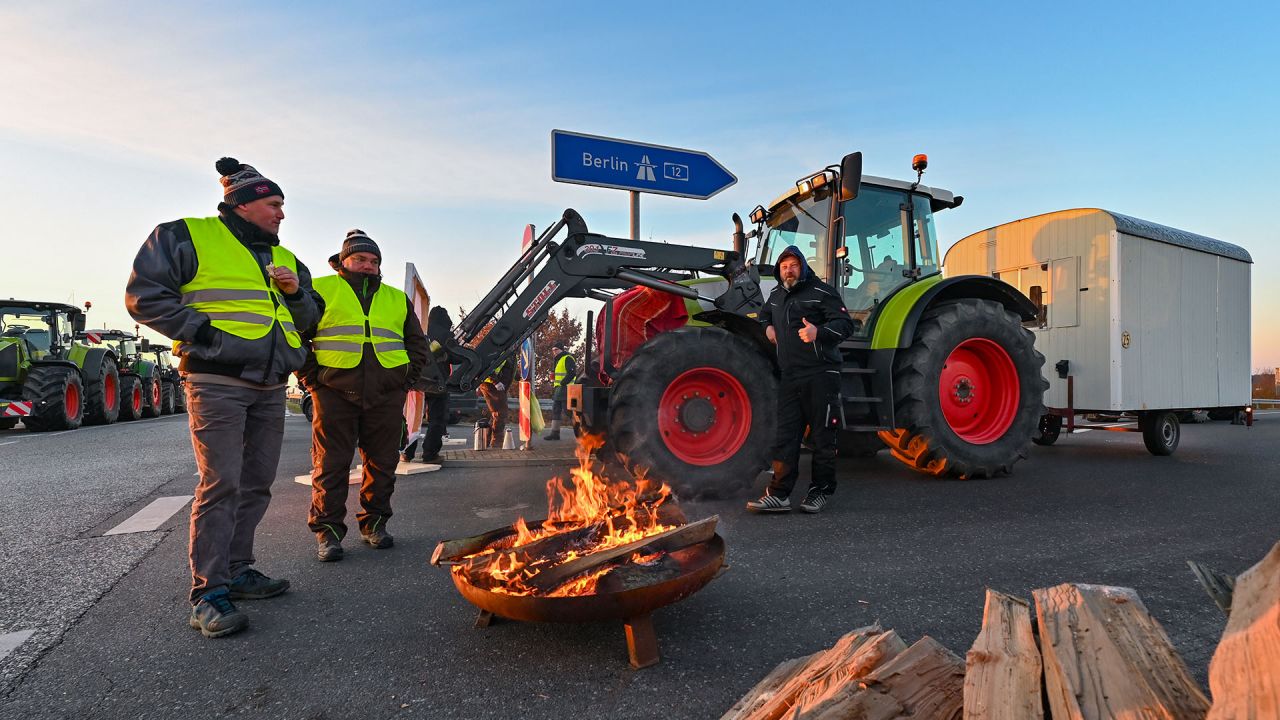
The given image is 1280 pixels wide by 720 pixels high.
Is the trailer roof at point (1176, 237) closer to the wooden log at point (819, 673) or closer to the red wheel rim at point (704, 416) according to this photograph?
the red wheel rim at point (704, 416)

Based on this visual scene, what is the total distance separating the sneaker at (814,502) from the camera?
173 inches

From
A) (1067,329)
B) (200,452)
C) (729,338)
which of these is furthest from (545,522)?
(1067,329)

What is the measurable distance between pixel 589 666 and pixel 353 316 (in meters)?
2.42

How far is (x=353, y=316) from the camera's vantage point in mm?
3645

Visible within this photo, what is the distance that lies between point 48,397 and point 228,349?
1199 centimetres

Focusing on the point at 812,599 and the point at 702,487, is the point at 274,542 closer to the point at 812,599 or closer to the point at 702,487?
the point at 702,487

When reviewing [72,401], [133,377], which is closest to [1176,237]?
[72,401]

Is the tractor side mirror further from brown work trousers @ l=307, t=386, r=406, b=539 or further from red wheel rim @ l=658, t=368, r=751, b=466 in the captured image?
brown work trousers @ l=307, t=386, r=406, b=539

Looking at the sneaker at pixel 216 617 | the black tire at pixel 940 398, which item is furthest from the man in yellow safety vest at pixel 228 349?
the black tire at pixel 940 398

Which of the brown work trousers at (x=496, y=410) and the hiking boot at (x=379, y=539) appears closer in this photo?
the hiking boot at (x=379, y=539)

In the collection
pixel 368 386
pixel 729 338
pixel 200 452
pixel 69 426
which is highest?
pixel 729 338

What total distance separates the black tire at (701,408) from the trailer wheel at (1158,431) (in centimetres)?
544

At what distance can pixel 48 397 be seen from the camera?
36.5ft

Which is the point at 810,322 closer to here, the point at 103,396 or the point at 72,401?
the point at 72,401
